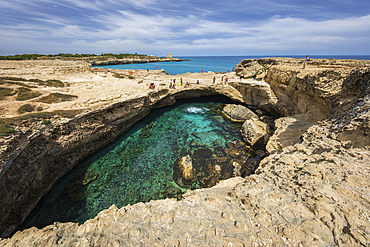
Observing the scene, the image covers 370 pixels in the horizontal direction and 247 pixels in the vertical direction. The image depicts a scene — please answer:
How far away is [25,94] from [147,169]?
1412 cm

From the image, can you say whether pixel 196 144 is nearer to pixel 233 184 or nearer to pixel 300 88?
pixel 233 184

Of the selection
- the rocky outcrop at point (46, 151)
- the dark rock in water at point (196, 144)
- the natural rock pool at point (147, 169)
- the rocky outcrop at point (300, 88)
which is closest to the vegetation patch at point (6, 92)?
the rocky outcrop at point (46, 151)

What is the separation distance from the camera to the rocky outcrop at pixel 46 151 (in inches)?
297

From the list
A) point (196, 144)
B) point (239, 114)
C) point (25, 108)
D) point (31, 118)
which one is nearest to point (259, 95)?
point (239, 114)

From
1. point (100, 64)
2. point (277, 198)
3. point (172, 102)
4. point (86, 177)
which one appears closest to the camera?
point (277, 198)

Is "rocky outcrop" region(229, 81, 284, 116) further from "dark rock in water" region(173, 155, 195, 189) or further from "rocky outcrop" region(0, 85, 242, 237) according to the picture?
"rocky outcrop" region(0, 85, 242, 237)

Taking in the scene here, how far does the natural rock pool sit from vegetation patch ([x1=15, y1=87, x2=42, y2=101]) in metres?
8.33

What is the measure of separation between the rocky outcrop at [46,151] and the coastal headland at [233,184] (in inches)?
2.2

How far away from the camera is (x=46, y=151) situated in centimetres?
974

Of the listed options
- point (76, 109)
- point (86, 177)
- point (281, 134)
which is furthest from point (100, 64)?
point (281, 134)

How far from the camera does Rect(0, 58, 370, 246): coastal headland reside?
3990 mm

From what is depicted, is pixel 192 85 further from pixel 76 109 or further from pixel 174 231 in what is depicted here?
pixel 174 231

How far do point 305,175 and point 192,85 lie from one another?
21.1 metres

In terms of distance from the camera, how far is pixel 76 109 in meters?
12.6
